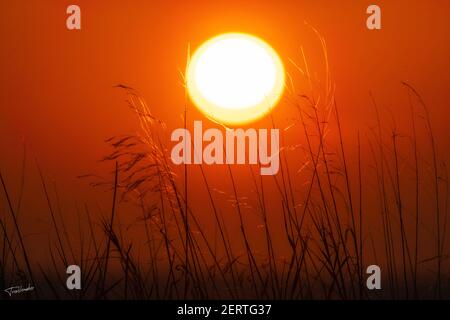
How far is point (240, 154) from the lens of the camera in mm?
2590

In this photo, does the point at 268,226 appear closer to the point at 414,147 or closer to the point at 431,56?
the point at 414,147

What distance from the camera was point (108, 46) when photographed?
8.60 ft

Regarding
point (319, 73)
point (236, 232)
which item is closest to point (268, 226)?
point (236, 232)
